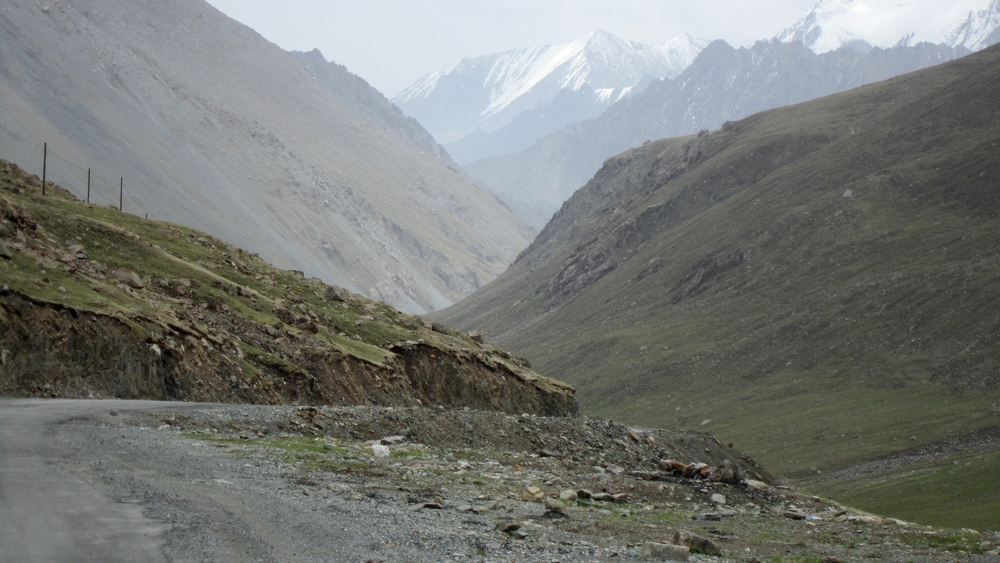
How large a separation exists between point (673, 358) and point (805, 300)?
83.9ft

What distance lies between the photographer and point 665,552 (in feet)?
55.6

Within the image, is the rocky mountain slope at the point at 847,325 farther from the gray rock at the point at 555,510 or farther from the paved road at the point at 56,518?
the paved road at the point at 56,518

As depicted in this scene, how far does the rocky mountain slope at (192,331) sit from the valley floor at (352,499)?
199 inches

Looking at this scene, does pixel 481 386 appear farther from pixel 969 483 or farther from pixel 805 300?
pixel 805 300

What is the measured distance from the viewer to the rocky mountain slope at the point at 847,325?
326 feet

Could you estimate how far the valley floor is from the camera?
13867 millimetres

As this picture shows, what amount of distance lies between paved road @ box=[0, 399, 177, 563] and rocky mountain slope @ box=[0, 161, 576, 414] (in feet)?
42.3

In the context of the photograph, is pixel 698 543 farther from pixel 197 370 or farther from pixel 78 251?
pixel 78 251

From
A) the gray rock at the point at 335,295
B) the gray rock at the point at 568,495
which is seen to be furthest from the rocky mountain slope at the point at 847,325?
the gray rock at the point at 568,495

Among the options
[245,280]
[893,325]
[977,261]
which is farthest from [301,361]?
[977,261]

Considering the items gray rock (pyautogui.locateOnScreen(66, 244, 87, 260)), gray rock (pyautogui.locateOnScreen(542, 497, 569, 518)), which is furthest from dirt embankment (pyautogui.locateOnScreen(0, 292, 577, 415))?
gray rock (pyautogui.locateOnScreen(542, 497, 569, 518))

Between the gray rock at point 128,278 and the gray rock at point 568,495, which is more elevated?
the gray rock at point 128,278

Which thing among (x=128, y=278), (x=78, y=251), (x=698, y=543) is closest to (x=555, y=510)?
(x=698, y=543)

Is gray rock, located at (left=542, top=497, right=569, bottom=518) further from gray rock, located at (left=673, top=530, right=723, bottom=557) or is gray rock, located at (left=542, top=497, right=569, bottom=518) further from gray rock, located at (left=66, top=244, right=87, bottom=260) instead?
gray rock, located at (left=66, top=244, right=87, bottom=260)
